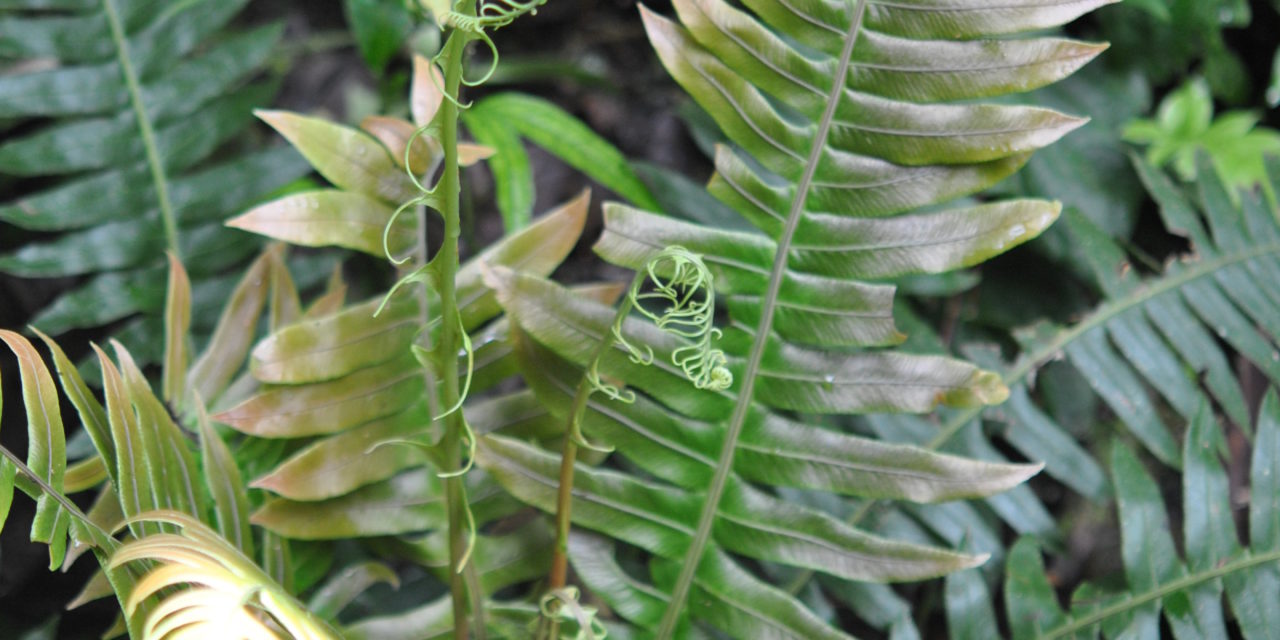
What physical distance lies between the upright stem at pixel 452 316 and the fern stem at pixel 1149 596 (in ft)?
2.08

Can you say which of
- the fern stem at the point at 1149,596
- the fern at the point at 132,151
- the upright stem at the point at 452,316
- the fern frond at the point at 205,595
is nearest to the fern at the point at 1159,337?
the fern stem at the point at 1149,596

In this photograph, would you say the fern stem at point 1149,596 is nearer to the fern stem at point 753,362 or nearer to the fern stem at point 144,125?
the fern stem at point 753,362

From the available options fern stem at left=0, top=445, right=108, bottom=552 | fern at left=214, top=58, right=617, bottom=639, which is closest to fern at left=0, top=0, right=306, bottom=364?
fern at left=214, top=58, right=617, bottom=639

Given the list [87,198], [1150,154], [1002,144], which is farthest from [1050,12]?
[87,198]

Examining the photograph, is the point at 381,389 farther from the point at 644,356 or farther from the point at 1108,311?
the point at 1108,311

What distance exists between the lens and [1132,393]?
1139mm

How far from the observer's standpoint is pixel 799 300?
0.93 meters

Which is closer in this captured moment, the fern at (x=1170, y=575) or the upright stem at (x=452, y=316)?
the upright stem at (x=452, y=316)

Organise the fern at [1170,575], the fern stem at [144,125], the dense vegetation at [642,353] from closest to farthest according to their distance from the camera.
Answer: the dense vegetation at [642,353] < the fern at [1170,575] < the fern stem at [144,125]

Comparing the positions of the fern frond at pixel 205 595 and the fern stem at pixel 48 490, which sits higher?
the fern frond at pixel 205 595

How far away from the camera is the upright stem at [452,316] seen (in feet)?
2.12

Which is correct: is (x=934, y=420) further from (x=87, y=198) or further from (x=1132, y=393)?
(x=87, y=198)

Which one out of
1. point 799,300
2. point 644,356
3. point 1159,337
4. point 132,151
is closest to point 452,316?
point 644,356

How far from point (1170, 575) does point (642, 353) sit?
0.64 meters
